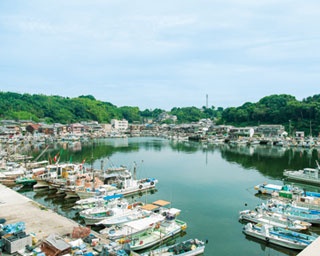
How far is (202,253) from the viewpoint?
1311 cm

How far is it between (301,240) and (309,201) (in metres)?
5.98

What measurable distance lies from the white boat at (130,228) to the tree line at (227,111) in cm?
7278

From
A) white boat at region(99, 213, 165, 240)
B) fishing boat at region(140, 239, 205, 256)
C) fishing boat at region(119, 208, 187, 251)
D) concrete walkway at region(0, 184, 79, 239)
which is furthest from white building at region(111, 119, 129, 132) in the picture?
fishing boat at region(140, 239, 205, 256)

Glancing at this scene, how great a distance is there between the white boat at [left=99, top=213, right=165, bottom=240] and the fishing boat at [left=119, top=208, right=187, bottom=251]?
245mm

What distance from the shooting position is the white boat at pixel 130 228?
44.2ft

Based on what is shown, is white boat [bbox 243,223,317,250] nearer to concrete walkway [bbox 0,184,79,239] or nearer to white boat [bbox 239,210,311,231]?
white boat [bbox 239,210,311,231]

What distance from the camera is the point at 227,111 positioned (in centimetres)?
10650

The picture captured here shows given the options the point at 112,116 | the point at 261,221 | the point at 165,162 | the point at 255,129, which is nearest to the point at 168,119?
the point at 112,116

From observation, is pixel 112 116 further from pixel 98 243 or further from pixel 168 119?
pixel 98 243

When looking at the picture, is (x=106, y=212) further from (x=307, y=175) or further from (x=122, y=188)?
(x=307, y=175)

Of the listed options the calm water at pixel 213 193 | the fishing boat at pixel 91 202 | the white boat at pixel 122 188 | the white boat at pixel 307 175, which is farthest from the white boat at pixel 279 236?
the white boat at pixel 307 175

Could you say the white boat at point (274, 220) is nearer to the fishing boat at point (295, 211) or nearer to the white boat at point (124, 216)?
the fishing boat at point (295, 211)

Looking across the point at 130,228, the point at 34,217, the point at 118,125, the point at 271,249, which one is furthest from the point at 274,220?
the point at 118,125

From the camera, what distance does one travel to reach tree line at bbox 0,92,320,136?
262 ft
